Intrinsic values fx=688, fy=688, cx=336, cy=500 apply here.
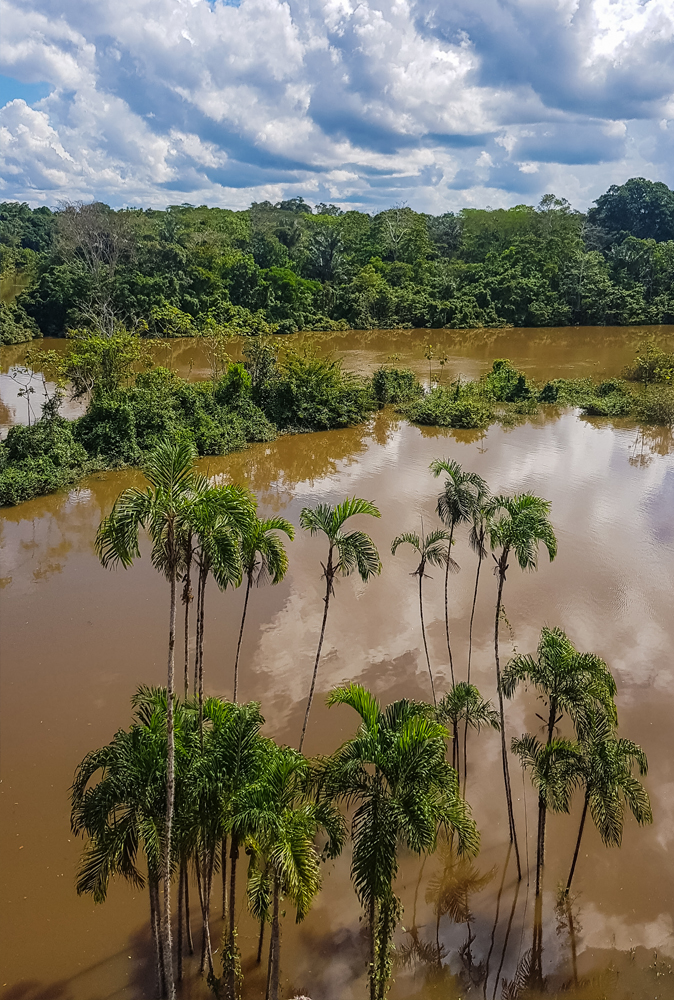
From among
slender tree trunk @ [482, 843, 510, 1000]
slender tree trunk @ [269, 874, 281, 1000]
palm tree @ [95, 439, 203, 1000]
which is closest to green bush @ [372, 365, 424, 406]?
slender tree trunk @ [482, 843, 510, 1000]

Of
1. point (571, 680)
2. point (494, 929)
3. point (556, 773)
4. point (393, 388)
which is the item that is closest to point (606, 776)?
point (556, 773)

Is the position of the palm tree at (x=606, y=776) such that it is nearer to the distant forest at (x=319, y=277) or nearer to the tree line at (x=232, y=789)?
the tree line at (x=232, y=789)

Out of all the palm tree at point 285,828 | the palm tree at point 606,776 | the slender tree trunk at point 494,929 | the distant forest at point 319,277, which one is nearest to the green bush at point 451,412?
the distant forest at point 319,277

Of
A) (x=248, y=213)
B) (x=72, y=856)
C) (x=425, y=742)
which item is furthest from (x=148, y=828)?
(x=248, y=213)

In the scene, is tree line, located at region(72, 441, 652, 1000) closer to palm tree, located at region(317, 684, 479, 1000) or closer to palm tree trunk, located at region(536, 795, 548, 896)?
palm tree, located at region(317, 684, 479, 1000)

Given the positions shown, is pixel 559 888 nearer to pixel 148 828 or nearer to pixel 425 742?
pixel 425 742

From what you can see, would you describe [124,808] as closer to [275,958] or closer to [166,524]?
[275,958]
